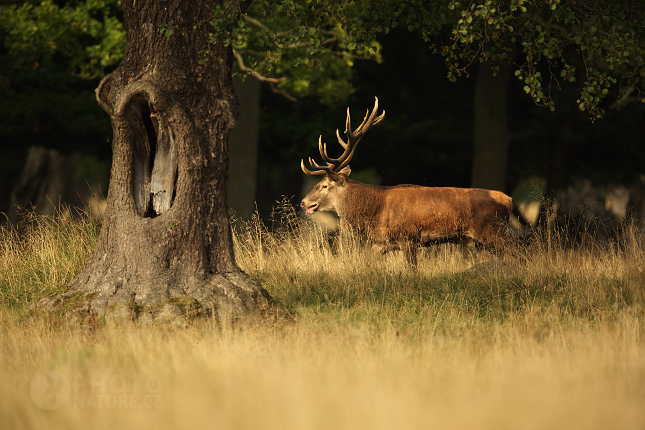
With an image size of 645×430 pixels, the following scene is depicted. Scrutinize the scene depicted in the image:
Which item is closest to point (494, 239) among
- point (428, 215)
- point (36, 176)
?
point (428, 215)

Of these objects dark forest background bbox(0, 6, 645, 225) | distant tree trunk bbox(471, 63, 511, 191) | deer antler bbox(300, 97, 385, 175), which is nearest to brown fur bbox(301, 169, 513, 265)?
deer antler bbox(300, 97, 385, 175)

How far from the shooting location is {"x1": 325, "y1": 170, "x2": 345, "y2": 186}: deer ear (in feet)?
31.6

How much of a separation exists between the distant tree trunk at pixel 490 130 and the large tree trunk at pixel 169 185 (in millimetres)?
9308

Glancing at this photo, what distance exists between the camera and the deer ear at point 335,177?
379 inches

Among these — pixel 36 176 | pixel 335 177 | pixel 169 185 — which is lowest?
pixel 169 185

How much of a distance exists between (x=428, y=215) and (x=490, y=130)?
6.64m

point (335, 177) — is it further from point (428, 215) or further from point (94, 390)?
point (94, 390)

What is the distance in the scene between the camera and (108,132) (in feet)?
50.4

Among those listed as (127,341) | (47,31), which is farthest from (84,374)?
(47,31)

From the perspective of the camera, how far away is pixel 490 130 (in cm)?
1502

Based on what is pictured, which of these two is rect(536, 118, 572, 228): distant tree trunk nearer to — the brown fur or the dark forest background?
the dark forest background

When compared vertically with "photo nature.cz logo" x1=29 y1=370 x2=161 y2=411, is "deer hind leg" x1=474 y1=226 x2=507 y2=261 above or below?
above

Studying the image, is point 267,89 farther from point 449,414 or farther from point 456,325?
point 449,414

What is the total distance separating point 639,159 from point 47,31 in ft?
44.2
